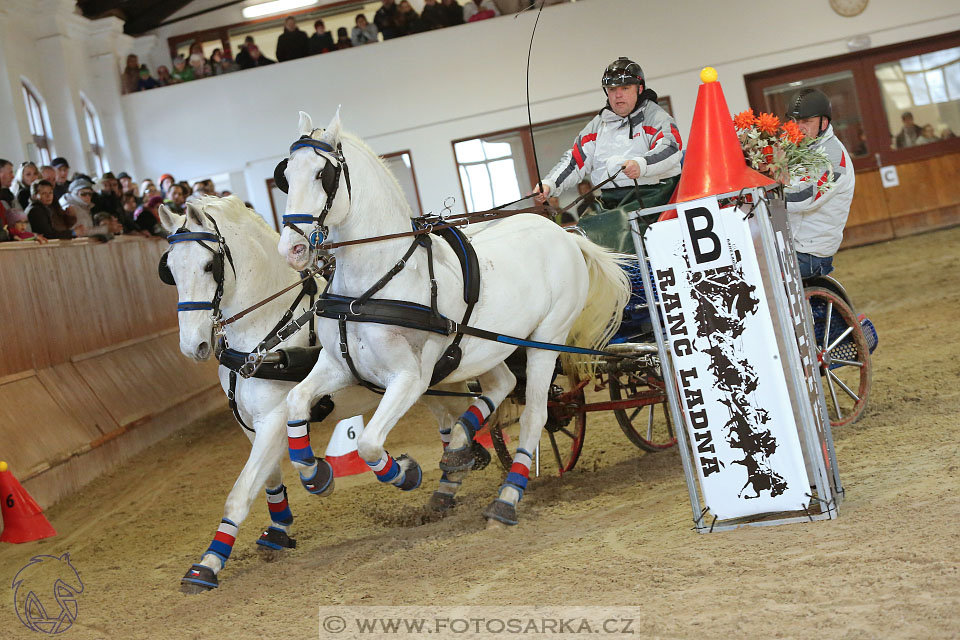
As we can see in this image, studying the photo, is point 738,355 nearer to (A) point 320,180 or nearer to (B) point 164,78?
(A) point 320,180

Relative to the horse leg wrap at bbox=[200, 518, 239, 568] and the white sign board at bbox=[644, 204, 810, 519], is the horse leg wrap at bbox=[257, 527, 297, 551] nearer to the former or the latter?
the horse leg wrap at bbox=[200, 518, 239, 568]

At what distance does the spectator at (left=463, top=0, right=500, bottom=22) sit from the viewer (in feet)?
55.7

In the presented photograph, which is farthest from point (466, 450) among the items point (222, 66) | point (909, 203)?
point (222, 66)

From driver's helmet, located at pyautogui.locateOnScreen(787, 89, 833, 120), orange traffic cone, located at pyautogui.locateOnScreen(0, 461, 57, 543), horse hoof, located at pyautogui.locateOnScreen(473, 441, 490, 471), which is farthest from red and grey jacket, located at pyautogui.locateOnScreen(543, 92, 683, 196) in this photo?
orange traffic cone, located at pyautogui.locateOnScreen(0, 461, 57, 543)

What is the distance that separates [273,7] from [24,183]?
31.8 ft

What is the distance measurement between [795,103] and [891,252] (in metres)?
9.88

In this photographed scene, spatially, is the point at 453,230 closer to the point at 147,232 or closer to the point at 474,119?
the point at 147,232

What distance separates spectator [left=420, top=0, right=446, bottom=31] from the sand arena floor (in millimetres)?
11631

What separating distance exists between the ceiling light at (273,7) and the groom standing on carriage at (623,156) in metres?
14.6

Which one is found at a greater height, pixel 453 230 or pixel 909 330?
pixel 453 230

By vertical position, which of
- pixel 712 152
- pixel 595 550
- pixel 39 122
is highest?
pixel 39 122

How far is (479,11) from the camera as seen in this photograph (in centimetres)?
1708

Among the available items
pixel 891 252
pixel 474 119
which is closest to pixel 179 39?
pixel 474 119

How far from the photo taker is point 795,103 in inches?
224
